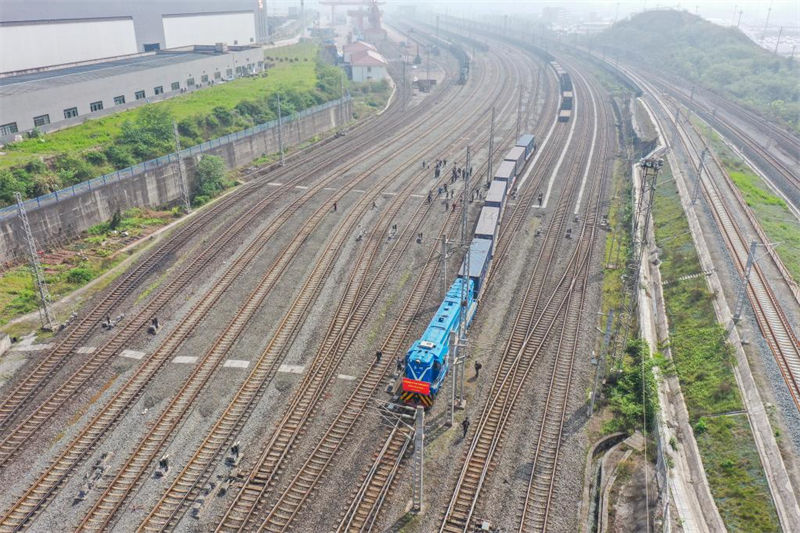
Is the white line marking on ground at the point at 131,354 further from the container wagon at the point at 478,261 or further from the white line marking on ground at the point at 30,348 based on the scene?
the container wagon at the point at 478,261

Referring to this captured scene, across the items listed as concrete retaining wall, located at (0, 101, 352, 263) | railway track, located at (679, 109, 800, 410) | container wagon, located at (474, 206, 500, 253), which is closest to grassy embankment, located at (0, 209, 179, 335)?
concrete retaining wall, located at (0, 101, 352, 263)

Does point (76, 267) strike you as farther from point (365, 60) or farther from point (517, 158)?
point (365, 60)

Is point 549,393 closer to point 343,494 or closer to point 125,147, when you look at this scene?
point 343,494

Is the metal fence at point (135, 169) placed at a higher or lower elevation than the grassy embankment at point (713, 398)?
higher

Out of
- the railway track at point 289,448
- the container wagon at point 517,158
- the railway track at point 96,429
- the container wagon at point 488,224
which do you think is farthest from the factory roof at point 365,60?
the railway track at point 289,448

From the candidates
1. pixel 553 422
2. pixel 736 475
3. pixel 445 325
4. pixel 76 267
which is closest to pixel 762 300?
pixel 736 475

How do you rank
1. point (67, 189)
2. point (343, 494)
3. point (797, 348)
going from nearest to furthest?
1. point (343, 494)
2. point (797, 348)
3. point (67, 189)

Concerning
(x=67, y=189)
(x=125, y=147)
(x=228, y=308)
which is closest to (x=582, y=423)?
(x=228, y=308)
